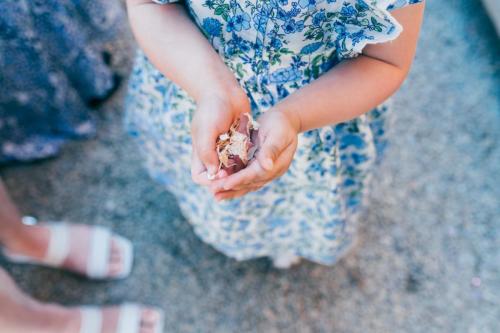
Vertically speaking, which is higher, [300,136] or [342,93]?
[342,93]

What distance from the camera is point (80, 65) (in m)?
1.34

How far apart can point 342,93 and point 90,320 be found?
76cm

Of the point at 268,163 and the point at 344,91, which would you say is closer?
the point at 268,163

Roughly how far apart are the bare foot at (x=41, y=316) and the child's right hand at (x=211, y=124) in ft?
1.78

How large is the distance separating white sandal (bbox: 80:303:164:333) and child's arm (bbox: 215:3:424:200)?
0.57 m

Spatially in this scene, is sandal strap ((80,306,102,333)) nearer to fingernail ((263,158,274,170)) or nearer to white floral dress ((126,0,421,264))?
white floral dress ((126,0,421,264))

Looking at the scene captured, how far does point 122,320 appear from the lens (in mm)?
1183

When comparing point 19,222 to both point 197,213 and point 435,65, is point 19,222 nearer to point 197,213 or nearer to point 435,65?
point 197,213

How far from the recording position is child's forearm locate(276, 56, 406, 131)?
768 millimetres

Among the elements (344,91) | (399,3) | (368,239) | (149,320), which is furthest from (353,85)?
(149,320)

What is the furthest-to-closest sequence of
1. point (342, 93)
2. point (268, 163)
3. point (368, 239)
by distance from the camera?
1. point (368, 239)
2. point (342, 93)
3. point (268, 163)

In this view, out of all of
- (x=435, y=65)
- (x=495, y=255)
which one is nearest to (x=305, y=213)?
(x=495, y=255)

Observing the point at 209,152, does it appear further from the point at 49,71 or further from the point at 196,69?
the point at 49,71

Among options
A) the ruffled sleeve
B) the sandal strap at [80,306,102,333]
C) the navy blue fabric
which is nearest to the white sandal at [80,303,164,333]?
the sandal strap at [80,306,102,333]
